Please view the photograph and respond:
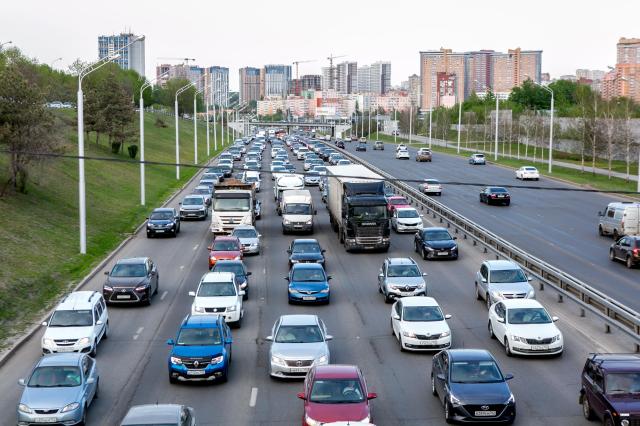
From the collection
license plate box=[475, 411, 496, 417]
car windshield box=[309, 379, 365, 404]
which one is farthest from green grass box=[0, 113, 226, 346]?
license plate box=[475, 411, 496, 417]

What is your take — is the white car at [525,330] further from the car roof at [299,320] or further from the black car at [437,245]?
the black car at [437,245]

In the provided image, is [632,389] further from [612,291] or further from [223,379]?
[612,291]

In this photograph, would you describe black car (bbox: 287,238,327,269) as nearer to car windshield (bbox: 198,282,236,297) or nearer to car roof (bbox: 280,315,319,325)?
car windshield (bbox: 198,282,236,297)

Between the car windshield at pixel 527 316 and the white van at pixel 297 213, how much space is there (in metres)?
25.1

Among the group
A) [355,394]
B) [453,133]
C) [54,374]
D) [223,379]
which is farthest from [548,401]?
[453,133]

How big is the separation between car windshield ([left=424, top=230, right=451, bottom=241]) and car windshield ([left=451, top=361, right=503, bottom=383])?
71.2 feet

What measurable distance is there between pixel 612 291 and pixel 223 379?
1720 cm

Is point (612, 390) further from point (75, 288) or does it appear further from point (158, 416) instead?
point (75, 288)

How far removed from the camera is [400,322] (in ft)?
82.7

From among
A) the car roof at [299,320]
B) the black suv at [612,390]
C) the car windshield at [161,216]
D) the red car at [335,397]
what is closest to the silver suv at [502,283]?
the car roof at [299,320]

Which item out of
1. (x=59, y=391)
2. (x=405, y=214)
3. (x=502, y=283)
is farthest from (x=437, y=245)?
(x=59, y=391)

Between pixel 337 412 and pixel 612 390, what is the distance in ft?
17.4

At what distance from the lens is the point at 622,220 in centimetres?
4494

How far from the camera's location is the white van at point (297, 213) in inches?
1941
